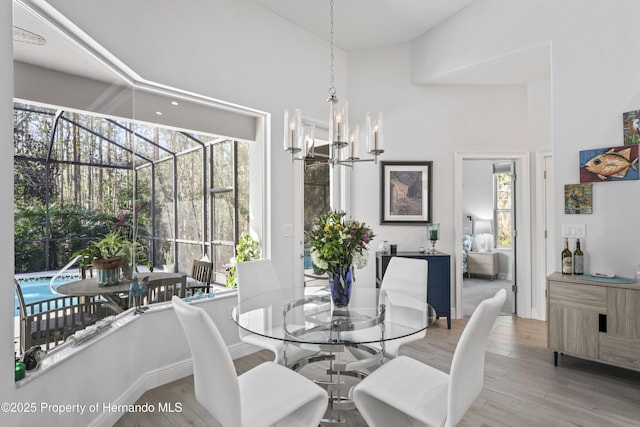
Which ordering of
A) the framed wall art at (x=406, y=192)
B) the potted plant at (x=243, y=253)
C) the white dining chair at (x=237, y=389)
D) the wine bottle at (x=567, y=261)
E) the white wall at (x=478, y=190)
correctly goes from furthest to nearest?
the white wall at (x=478, y=190) < the framed wall art at (x=406, y=192) < the potted plant at (x=243, y=253) < the wine bottle at (x=567, y=261) < the white dining chair at (x=237, y=389)

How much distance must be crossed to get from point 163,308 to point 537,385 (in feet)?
9.80

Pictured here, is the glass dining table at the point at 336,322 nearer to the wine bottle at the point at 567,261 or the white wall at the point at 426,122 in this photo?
the wine bottle at the point at 567,261

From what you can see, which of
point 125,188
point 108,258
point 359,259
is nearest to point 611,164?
point 359,259

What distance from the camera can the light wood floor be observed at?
224 cm

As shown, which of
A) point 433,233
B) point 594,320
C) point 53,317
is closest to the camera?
point 53,317

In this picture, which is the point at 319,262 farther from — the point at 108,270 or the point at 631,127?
the point at 631,127

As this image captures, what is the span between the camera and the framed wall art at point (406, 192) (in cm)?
447

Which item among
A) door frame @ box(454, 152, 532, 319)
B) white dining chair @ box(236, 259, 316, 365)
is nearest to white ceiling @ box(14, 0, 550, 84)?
door frame @ box(454, 152, 532, 319)

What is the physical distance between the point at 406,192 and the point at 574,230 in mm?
1857

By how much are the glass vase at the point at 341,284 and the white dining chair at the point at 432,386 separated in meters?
0.47

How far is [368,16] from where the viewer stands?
3.88m

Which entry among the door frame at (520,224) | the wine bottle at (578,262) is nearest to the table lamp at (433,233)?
the door frame at (520,224)

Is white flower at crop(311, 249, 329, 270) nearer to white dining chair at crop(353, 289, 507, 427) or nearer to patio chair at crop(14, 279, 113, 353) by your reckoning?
white dining chair at crop(353, 289, 507, 427)

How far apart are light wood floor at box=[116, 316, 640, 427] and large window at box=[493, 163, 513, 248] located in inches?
150
